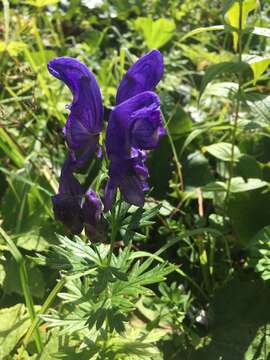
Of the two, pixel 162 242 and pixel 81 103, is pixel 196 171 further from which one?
pixel 81 103

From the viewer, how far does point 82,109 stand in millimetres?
1053

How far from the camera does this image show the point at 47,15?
2.78 m

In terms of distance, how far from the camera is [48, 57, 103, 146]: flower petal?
1.04 meters

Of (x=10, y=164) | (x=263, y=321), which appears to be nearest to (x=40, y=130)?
(x=10, y=164)

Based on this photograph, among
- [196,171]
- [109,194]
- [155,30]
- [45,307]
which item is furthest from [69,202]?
[155,30]

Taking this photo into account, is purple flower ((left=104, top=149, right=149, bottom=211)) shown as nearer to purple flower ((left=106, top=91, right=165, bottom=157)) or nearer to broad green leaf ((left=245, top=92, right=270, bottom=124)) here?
purple flower ((left=106, top=91, right=165, bottom=157))

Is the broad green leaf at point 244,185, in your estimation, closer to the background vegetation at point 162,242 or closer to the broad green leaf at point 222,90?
the background vegetation at point 162,242

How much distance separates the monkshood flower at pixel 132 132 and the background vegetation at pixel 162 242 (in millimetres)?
96

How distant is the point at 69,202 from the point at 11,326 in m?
0.47

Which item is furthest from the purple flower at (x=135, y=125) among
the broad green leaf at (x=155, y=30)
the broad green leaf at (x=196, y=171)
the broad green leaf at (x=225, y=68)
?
the broad green leaf at (x=155, y=30)

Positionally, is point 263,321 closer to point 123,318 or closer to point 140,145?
point 123,318

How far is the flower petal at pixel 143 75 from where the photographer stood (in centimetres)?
103

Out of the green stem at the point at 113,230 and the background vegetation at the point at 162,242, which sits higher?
the green stem at the point at 113,230

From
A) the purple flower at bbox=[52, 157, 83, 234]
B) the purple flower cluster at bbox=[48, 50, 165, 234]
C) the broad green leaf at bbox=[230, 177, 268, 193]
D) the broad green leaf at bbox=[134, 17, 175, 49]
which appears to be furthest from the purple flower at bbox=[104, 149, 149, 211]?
the broad green leaf at bbox=[134, 17, 175, 49]
